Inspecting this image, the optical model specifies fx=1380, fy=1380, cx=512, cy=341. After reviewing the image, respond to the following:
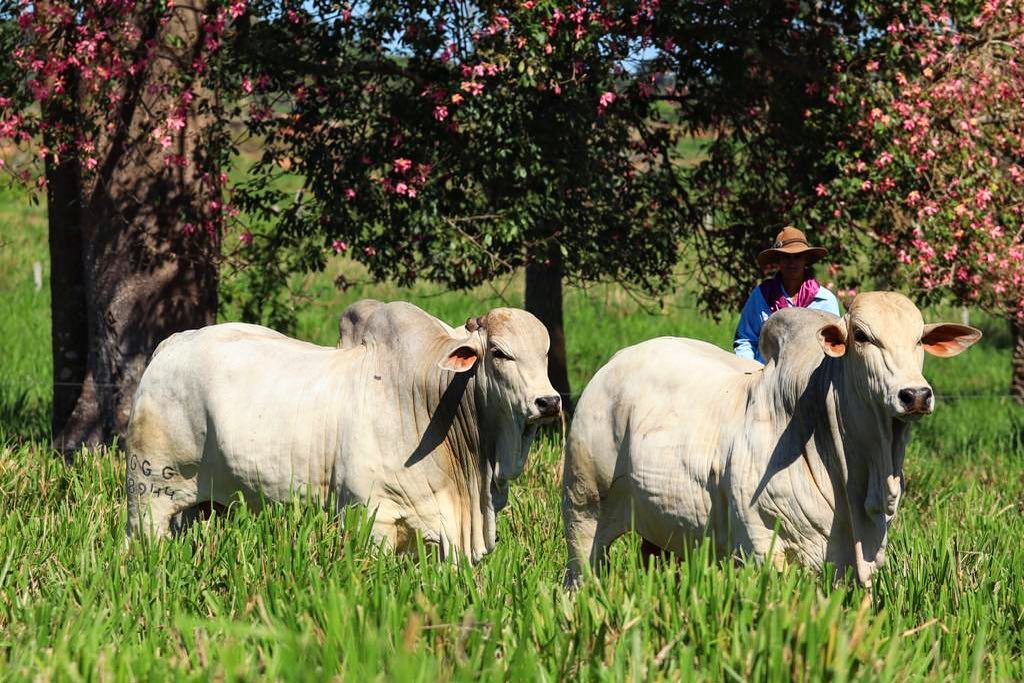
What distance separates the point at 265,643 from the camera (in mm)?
3381

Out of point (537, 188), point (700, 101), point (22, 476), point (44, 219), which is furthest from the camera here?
point (44, 219)

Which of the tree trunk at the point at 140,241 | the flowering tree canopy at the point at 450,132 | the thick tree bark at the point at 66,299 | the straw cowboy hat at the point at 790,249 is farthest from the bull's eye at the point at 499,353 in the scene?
the thick tree bark at the point at 66,299

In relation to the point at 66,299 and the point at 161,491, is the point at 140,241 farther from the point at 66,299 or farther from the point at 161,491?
the point at 161,491

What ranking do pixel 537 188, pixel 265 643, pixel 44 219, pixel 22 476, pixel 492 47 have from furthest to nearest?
1. pixel 44 219
2. pixel 537 188
3. pixel 492 47
4. pixel 22 476
5. pixel 265 643

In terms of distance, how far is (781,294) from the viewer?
5.82 meters

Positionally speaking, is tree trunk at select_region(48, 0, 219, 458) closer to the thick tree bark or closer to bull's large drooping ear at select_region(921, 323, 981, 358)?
the thick tree bark

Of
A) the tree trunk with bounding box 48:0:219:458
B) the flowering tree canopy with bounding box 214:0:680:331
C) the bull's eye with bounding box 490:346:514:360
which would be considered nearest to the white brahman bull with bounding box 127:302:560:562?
the bull's eye with bounding box 490:346:514:360

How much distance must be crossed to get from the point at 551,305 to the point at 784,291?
4254 millimetres

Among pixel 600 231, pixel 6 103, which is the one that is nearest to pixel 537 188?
pixel 600 231

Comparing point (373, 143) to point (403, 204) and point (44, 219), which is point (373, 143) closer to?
point (403, 204)

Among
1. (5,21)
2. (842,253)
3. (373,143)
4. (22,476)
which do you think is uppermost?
(5,21)

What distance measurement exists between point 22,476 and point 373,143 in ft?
10.00

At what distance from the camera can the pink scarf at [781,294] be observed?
577 cm

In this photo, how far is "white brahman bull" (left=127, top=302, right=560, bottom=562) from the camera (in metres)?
5.12
